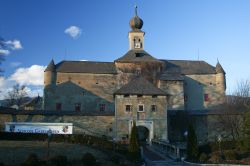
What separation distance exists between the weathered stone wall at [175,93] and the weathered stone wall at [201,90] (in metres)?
3.55

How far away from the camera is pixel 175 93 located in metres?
51.8

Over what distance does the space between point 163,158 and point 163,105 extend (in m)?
11.5

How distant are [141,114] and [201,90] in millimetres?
19805

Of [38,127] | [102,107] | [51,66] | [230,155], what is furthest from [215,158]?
[51,66]

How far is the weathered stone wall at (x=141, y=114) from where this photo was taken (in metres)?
38.5

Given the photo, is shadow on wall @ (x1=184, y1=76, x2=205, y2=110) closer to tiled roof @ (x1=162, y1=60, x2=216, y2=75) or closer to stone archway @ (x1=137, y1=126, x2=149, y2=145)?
tiled roof @ (x1=162, y1=60, x2=216, y2=75)

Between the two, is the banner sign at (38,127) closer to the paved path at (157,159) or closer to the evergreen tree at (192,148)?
the paved path at (157,159)

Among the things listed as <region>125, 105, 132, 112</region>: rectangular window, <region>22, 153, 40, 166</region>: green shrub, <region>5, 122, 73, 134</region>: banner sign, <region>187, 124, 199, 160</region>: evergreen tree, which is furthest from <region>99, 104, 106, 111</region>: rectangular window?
<region>22, 153, 40, 166</region>: green shrub

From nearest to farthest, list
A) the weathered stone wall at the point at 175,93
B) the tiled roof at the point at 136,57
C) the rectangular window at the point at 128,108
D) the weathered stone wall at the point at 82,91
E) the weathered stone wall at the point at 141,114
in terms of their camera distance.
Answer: the weathered stone wall at the point at 141,114
the rectangular window at the point at 128,108
the weathered stone wall at the point at 82,91
the weathered stone wall at the point at 175,93
the tiled roof at the point at 136,57

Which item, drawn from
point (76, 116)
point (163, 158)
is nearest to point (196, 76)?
point (76, 116)

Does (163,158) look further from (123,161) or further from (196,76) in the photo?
(196,76)

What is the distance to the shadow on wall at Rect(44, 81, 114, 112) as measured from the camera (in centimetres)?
5109

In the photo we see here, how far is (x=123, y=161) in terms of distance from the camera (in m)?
24.0

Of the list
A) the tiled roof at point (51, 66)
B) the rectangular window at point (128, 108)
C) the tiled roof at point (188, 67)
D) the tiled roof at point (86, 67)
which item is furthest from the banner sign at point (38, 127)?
the tiled roof at point (188, 67)
